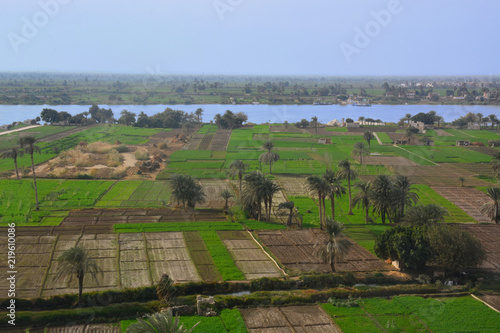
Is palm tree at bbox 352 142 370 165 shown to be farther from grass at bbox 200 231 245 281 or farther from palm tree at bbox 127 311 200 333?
palm tree at bbox 127 311 200 333

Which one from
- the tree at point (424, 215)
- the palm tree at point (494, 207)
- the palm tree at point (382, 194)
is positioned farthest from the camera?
the palm tree at point (494, 207)

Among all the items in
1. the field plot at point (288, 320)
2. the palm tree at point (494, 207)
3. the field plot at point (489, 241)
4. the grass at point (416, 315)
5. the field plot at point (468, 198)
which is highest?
the palm tree at point (494, 207)

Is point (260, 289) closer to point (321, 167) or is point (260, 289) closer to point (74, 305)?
point (74, 305)

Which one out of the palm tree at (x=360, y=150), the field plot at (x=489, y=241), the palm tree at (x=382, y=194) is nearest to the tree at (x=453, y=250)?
the field plot at (x=489, y=241)

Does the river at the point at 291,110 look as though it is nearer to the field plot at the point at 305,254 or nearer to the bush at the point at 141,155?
the bush at the point at 141,155

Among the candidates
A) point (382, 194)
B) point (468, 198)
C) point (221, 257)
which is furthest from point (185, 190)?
point (468, 198)

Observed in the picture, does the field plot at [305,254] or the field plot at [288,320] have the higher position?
the field plot at [288,320]
